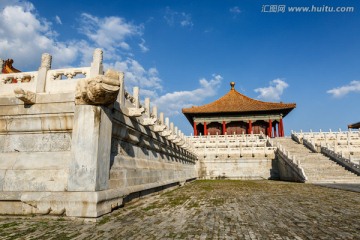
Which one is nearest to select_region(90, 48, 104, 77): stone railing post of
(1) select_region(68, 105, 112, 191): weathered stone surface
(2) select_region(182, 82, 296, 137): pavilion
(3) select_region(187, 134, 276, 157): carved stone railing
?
(1) select_region(68, 105, 112, 191): weathered stone surface

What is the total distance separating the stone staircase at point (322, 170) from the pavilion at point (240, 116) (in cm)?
1356

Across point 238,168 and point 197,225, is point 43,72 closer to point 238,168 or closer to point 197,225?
point 197,225

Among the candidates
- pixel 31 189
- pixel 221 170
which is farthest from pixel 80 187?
pixel 221 170

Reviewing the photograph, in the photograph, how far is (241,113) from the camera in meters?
36.6

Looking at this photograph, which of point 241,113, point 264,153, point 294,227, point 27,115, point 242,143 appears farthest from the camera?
point 241,113

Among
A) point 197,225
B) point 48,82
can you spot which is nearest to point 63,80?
point 48,82

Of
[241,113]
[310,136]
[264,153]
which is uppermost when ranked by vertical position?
[241,113]

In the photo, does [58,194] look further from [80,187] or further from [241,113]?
[241,113]

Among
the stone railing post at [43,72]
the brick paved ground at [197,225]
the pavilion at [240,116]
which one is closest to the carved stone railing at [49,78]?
the stone railing post at [43,72]

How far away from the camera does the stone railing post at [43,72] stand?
229 inches

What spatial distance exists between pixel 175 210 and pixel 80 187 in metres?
2.26

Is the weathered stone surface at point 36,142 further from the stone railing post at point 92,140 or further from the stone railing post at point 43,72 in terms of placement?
the stone railing post at point 43,72

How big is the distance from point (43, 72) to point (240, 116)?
110 feet

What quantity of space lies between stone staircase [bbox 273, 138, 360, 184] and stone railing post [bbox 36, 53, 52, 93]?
639 inches
